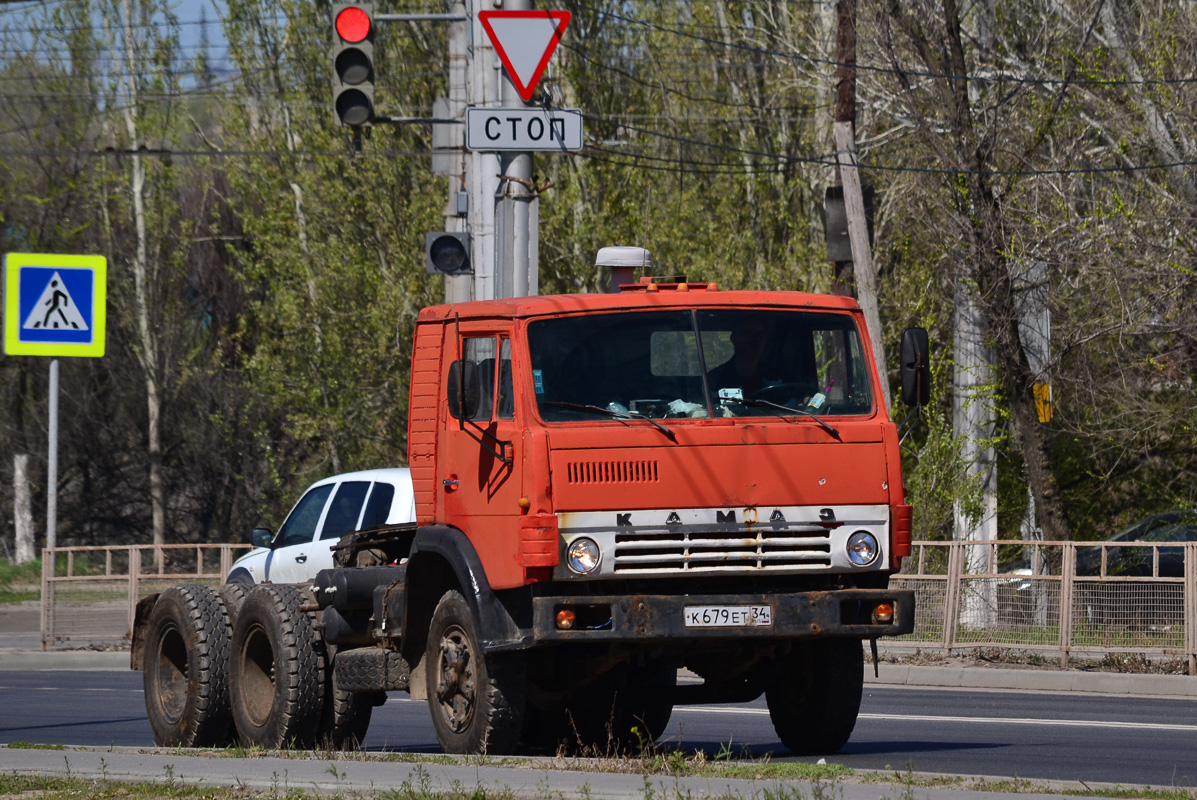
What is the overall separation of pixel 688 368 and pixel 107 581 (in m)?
14.4

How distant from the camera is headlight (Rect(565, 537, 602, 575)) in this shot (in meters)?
8.42

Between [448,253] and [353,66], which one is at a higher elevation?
[353,66]

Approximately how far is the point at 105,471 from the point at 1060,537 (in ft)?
68.1

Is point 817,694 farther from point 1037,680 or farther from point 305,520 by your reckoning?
point 1037,680

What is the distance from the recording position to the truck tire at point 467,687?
8.73 meters

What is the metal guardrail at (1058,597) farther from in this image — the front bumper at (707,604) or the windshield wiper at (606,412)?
the windshield wiper at (606,412)

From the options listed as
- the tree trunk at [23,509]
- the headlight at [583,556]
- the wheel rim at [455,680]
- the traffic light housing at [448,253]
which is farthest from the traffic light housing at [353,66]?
the tree trunk at [23,509]

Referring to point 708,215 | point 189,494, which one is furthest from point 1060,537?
point 189,494

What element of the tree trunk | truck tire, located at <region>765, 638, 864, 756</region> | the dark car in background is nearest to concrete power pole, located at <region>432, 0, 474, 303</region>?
the dark car in background

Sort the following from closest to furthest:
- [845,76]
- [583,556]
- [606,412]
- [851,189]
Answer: [583,556] < [606,412] < [851,189] < [845,76]

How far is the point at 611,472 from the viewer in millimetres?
8484

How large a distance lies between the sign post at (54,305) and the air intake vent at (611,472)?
11.3 m

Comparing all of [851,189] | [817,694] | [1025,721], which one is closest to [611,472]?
[817,694]

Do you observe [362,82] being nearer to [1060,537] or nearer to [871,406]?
[871,406]
